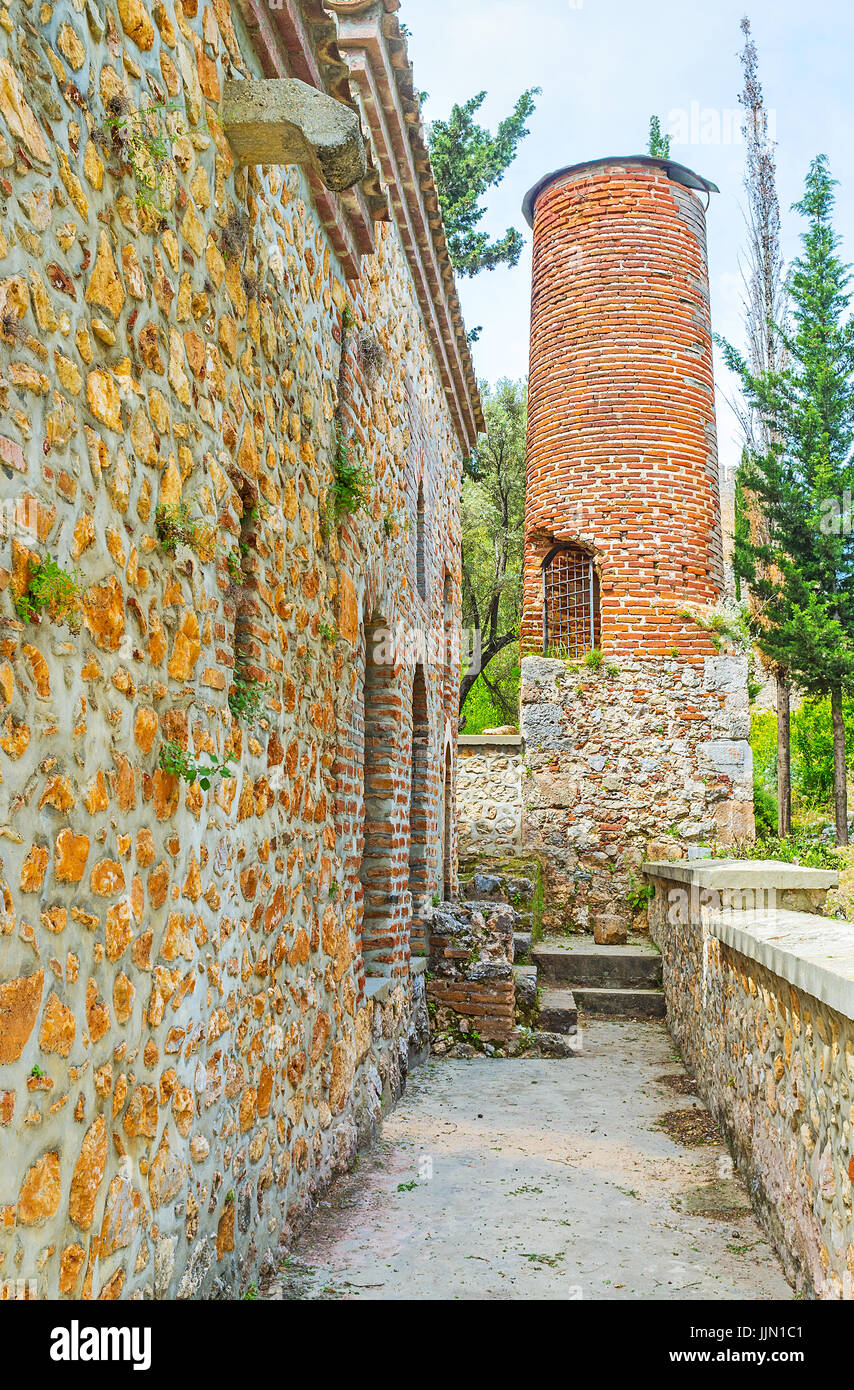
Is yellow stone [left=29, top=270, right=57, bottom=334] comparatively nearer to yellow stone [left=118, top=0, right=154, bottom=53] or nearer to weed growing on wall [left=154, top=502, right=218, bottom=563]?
weed growing on wall [left=154, top=502, right=218, bottom=563]

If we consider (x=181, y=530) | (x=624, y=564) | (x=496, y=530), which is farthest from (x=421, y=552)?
(x=496, y=530)

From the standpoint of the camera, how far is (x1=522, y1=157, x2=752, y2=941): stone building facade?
1037cm

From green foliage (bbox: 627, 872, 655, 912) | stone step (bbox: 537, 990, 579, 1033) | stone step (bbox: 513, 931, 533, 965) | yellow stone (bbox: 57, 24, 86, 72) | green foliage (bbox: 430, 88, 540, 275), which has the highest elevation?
green foliage (bbox: 430, 88, 540, 275)

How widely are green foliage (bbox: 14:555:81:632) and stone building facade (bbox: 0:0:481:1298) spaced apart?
0.04 feet

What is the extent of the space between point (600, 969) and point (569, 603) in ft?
13.7

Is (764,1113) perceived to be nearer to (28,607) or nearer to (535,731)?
(28,607)

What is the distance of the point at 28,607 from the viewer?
175 centimetres

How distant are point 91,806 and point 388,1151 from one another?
11.3 ft

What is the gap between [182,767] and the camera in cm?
248

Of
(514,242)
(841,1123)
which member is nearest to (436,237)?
(841,1123)

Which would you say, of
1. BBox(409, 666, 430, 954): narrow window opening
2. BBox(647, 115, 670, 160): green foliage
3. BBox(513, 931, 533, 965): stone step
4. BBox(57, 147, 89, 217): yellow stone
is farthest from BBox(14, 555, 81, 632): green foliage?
BBox(647, 115, 670, 160): green foliage


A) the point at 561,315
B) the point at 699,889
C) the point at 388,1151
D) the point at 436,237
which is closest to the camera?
the point at 388,1151

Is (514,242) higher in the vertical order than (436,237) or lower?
higher

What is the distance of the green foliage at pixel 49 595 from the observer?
1.75 m
